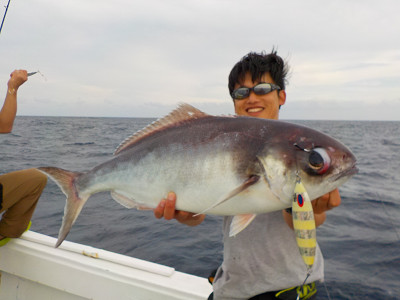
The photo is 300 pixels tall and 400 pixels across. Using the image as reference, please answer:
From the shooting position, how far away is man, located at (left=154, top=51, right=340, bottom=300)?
2.40 meters

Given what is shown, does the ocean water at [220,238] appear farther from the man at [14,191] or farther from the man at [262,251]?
the man at [14,191]

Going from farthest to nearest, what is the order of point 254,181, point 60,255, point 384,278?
point 384,278
point 60,255
point 254,181

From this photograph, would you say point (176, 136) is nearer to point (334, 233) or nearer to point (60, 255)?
point (60, 255)

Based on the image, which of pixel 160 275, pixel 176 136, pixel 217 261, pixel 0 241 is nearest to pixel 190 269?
pixel 217 261

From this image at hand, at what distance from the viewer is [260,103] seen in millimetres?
2914

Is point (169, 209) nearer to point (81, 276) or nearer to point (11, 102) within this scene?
point (81, 276)

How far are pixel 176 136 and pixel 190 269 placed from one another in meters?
4.66

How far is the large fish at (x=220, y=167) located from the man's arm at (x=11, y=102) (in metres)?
2.23

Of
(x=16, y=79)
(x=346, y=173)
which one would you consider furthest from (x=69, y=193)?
(x=16, y=79)

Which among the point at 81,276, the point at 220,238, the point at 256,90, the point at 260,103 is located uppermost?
the point at 256,90

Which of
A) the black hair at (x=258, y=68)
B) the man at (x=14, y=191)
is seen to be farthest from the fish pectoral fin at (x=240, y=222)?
the man at (x=14, y=191)

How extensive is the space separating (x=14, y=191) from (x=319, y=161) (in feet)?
13.0

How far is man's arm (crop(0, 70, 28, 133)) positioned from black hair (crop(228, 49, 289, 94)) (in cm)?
323

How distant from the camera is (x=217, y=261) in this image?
656 centimetres
